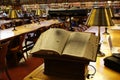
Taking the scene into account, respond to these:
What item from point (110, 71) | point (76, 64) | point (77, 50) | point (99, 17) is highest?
point (99, 17)

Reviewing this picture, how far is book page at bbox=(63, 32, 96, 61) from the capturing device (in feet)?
4.46

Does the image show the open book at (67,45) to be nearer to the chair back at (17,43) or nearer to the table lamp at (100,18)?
the table lamp at (100,18)

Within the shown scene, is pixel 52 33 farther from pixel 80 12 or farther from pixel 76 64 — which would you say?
pixel 80 12

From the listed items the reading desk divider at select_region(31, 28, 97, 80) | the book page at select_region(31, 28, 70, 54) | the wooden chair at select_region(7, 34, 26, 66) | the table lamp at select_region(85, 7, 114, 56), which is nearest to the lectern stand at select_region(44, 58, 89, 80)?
the reading desk divider at select_region(31, 28, 97, 80)

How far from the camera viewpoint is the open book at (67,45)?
1368mm

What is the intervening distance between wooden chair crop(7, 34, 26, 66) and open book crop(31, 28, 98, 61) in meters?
2.94

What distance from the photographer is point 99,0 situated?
1102 cm

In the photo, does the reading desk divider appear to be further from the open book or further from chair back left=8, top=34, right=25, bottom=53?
chair back left=8, top=34, right=25, bottom=53

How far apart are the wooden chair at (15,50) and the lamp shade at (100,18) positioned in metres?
2.59

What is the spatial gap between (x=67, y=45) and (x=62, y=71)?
0.67 ft

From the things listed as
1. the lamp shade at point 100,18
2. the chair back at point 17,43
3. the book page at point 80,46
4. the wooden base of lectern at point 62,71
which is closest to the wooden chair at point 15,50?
the chair back at point 17,43

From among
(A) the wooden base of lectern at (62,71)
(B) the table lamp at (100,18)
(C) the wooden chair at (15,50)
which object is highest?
(B) the table lamp at (100,18)

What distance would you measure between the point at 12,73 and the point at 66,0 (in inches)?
332

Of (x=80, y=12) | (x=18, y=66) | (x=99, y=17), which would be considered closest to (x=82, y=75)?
(x=99, y=17)
